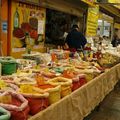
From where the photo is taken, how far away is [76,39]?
23.6ft

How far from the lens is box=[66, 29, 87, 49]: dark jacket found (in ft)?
23.5

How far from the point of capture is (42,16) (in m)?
6.01

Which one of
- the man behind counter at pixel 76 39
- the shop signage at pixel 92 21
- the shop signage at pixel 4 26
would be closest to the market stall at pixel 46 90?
the shop signage at pixel 4 26

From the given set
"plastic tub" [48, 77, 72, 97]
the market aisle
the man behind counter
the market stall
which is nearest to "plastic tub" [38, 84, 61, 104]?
the market stall

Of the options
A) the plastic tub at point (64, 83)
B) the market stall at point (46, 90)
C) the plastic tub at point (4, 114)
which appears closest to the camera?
the plastic tub at point (4, 114)

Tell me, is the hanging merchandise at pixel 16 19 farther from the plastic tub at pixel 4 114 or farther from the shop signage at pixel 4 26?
the plastic tub at pixel 4 114

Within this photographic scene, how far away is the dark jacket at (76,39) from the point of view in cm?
716

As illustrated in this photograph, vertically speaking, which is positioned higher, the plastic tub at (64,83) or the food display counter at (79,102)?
the plastic tub at (64,83)

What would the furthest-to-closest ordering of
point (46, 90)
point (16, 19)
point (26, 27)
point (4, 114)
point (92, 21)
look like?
point (92, 21), point (26, 27), point (16, 19), point (46, 90), point (4, 114)

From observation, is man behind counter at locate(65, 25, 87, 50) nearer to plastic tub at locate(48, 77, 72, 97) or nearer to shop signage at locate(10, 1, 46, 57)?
shop signage at locate(10, 1, 46, 57)

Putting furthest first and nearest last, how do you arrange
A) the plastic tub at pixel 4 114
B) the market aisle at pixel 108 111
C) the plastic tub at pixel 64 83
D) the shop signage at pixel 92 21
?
the shop signage at pixel 92 21 → the market aisle at pixel 108 111 → the plastic tub at pixel 64 83 → the plastic tub at pixel 4 114

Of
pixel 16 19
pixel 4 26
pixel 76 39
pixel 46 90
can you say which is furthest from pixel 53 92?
pixel 76 39

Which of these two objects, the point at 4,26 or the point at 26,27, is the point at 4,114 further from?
the point at 26,27

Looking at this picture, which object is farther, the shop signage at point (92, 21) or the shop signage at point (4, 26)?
the shop signage at point (92, 21)
